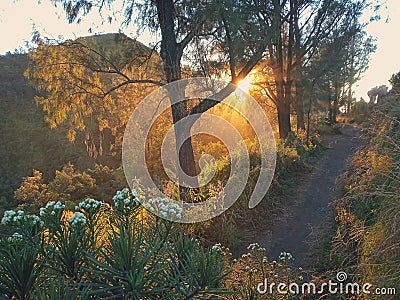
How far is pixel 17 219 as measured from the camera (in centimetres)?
176

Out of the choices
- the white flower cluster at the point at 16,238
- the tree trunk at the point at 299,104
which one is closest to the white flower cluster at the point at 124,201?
the white flower cluster at the point at 16,238

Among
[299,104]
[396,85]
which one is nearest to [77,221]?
[396,85]

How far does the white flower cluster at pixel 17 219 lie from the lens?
5.69ft

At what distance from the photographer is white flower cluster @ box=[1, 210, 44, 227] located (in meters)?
1.74

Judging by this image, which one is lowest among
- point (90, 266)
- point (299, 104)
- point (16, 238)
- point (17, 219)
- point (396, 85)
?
point (90, 266)

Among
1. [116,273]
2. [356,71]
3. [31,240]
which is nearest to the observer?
[116,273]

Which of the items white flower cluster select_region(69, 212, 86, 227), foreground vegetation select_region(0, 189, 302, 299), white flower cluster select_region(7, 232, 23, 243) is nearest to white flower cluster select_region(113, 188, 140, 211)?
foreground vegetation select_region(0, 189, 302, 299)

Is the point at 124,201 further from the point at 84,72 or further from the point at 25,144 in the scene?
the point at 25,144

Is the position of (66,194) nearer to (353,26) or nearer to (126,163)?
(126,163)

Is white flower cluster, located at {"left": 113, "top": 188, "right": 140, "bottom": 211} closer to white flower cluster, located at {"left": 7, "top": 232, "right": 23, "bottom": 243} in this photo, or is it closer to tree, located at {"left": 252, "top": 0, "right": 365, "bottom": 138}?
white flower cluster, located at {"left": 7, "top": 232, "right": 23, "bottom": 243}

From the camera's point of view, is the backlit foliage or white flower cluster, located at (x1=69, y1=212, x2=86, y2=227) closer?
white flower cluster, located at (x1=69, y1=212, x2=86, y2=227)

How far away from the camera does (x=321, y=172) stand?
32.8 feet

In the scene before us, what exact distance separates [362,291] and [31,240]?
271cm

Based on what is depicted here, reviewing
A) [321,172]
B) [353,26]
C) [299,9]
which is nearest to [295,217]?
[321,172]
